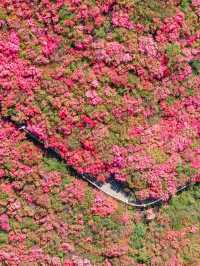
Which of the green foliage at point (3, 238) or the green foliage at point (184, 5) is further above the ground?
the green foliage at point (184, 5)

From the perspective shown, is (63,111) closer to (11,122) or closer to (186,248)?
(11,122)

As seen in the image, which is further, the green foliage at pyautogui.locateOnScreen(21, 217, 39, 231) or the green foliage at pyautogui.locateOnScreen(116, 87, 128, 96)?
the green foliage at pyautogui.locateOnScreen(21, 217, 39, 231)

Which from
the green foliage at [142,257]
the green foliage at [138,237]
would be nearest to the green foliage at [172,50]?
the green foliage at [138,237]

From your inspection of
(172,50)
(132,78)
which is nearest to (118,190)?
(132,78)

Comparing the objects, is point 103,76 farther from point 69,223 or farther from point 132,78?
point 69,223

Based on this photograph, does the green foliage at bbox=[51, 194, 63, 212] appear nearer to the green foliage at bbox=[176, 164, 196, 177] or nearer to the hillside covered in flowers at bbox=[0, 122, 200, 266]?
the hillside covered in flowers at bbox=[0, 122, 200, 266]

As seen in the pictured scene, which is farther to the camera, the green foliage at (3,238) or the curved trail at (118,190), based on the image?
the curved trail at (118,190)

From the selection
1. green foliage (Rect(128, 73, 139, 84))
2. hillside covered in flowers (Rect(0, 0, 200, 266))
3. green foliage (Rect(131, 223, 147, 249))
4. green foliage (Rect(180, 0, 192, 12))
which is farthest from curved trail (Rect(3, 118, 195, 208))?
green foliage (Rect(180, 0, 192, 12))

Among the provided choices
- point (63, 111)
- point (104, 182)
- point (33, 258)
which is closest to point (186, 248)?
point (104, 182)

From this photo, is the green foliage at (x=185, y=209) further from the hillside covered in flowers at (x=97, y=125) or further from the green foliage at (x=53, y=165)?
the green foliage at (x=53, y=165)
